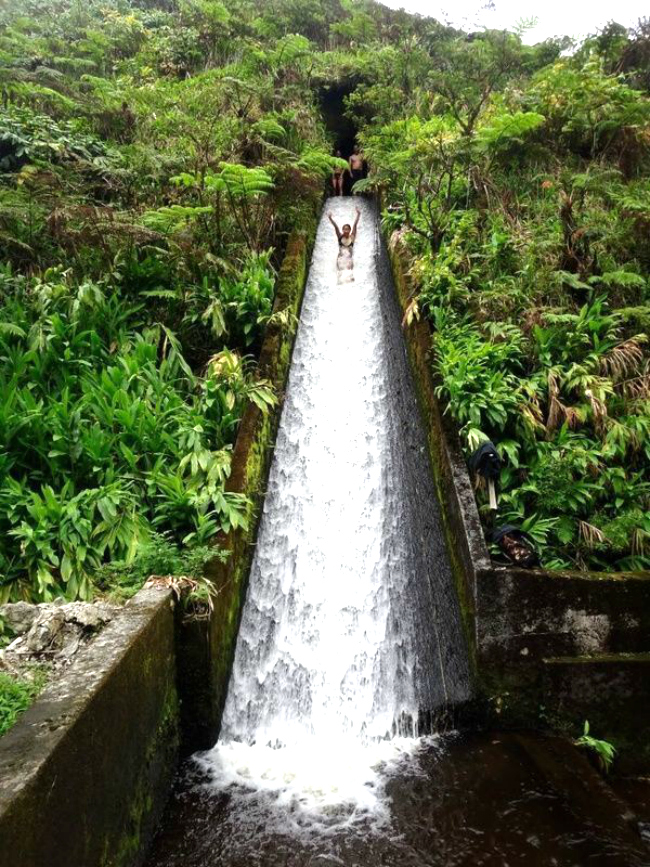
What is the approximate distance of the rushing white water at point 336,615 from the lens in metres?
4.76

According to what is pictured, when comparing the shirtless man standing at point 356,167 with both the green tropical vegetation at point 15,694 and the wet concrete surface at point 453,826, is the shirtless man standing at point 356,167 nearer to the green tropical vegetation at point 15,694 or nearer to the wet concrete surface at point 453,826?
the wet concrete surface at point 453,826

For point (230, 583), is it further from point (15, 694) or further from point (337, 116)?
point (337, 116)

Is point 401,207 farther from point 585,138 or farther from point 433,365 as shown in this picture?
point 433,365

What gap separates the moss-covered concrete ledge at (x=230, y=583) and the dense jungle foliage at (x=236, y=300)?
0.24m

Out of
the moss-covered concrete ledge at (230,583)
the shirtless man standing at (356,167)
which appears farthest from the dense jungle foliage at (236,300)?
the shirtless man standing at (356,167)

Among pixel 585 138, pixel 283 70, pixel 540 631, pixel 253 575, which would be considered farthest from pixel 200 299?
pixel 283 70

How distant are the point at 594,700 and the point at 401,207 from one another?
9.29 meters

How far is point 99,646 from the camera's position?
369 centimetres

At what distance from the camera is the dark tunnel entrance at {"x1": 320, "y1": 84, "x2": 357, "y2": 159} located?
61.3 feet

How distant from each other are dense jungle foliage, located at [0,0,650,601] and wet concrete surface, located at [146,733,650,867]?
1801mm

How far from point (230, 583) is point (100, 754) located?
209 centimetres

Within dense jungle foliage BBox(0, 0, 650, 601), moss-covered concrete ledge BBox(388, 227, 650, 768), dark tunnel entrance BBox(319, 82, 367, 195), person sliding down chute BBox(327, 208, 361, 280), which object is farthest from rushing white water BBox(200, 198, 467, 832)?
dark tunnel entrance BBox(319, 82, 367, 195)

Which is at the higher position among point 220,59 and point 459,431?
point 220,59

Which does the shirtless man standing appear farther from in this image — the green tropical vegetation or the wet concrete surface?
the green tropical vegetation
